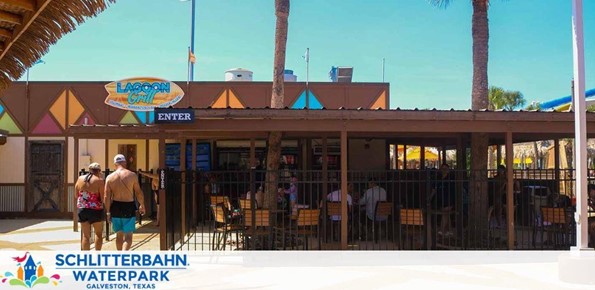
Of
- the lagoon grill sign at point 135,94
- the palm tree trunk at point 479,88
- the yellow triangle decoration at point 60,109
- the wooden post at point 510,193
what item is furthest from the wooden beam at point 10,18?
the yellow triangle decoration at point 60,109

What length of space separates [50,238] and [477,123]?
954 centimetres

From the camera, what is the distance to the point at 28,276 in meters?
7.59

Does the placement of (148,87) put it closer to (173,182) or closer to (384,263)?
(173,182)

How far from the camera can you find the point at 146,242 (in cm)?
1073

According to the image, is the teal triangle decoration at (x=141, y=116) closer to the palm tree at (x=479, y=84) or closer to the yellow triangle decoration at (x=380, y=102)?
the yellow triangle decoration at (x=380, y=102)

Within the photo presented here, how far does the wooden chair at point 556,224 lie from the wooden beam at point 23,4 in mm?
9224

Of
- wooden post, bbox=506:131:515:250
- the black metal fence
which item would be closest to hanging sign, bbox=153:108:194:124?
the black metal fence

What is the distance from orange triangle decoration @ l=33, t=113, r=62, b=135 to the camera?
52.9 ft

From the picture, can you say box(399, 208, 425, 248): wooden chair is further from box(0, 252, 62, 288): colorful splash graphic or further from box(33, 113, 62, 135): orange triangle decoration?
box(33, 113, 62, 135): orange triangle decoration

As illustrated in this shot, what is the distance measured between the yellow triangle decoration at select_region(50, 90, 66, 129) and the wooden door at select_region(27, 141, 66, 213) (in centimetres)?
69

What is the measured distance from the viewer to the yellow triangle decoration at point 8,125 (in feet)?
53.0

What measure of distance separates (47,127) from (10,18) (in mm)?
13827

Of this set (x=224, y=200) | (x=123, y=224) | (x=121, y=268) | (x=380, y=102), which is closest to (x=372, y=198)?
(x=224, y=200)

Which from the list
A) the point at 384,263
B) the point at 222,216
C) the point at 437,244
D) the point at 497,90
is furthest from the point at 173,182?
the point at 497,90
